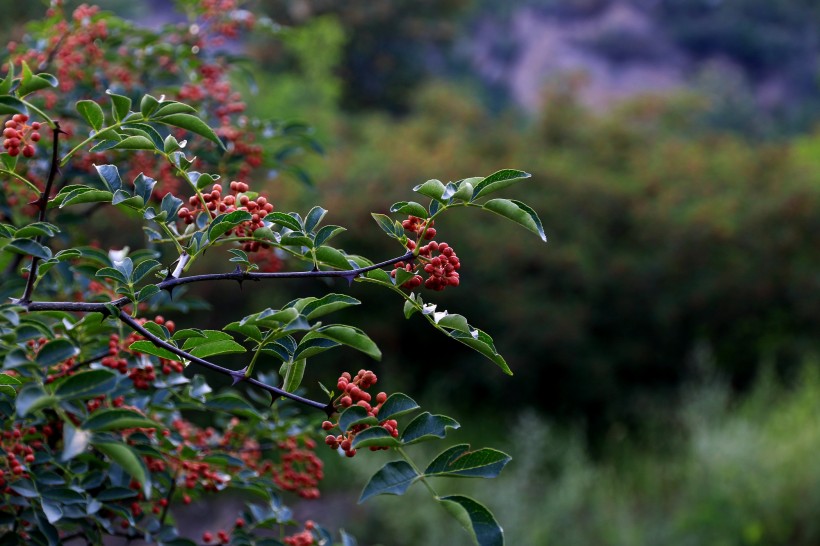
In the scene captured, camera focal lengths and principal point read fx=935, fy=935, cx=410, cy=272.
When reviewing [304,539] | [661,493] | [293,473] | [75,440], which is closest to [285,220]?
[75,440]

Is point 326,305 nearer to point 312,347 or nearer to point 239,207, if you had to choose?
point 312,347

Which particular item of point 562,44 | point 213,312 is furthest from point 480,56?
point 213,312

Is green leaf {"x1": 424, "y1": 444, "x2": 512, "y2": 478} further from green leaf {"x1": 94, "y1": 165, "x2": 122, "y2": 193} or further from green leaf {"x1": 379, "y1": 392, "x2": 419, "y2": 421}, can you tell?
green leaf {"x1": 94, "y1": 165, "x2": 122, "y2": 193}

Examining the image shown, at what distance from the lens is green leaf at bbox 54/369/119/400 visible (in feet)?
3.20

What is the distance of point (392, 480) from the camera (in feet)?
3.57

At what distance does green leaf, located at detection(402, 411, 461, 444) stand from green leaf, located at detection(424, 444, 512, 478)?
3 centimetres

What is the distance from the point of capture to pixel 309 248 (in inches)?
48.0

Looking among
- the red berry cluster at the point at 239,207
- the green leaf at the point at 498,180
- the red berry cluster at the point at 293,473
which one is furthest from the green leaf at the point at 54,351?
the red berry cluster at the point at 293,473

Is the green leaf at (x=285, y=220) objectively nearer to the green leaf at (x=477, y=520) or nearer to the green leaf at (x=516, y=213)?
the green leaf at (x=516, y=213)

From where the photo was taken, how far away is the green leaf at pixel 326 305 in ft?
3.72

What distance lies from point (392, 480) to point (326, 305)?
0.23 metres

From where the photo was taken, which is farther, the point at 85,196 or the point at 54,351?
the point at 85,196

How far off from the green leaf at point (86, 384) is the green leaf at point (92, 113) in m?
0.40

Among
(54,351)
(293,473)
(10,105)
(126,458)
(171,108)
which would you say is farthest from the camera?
(293,473)
